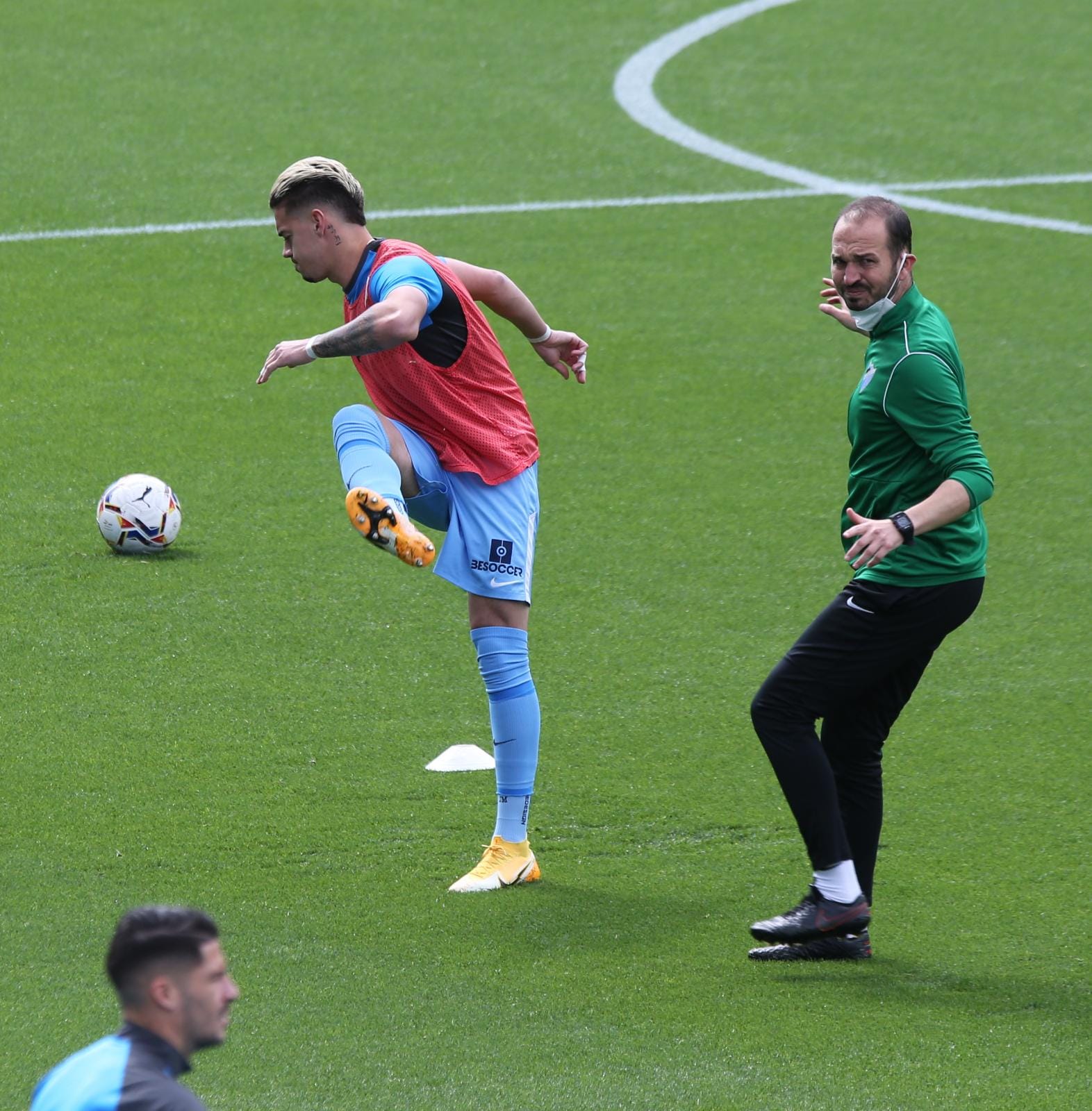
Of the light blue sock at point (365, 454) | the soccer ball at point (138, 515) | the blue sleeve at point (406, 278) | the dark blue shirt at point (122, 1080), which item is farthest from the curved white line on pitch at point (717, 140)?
the dark blue shirt at point (122, 1080)

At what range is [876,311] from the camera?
5586mm

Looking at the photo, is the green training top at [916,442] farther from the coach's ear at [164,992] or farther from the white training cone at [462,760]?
the coach's ear at [164,992]

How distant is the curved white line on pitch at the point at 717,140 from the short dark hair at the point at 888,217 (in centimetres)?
1076

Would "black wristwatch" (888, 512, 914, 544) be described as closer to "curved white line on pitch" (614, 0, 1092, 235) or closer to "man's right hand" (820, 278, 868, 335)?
"man's right hand" (820, 278, 868, 335)

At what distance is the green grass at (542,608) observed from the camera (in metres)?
5.54

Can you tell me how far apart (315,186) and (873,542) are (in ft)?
7.20

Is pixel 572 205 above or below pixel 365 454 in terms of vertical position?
above

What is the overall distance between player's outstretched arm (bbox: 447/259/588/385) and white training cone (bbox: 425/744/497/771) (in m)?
1.54

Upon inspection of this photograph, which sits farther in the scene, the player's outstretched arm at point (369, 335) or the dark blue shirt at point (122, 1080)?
the player's outstretched arm at point (369, 335)

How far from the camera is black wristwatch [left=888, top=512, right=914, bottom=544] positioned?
5.30 metres

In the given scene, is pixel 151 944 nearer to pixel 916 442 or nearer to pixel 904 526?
pixel 904 526

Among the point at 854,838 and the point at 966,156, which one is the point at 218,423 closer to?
the point at 854,838

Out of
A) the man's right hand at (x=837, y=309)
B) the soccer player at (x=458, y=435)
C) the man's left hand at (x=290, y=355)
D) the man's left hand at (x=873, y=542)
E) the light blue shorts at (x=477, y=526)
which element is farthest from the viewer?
the light blue shorts at (x=477, y=526)

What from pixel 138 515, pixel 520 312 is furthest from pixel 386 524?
pixel 138 515
